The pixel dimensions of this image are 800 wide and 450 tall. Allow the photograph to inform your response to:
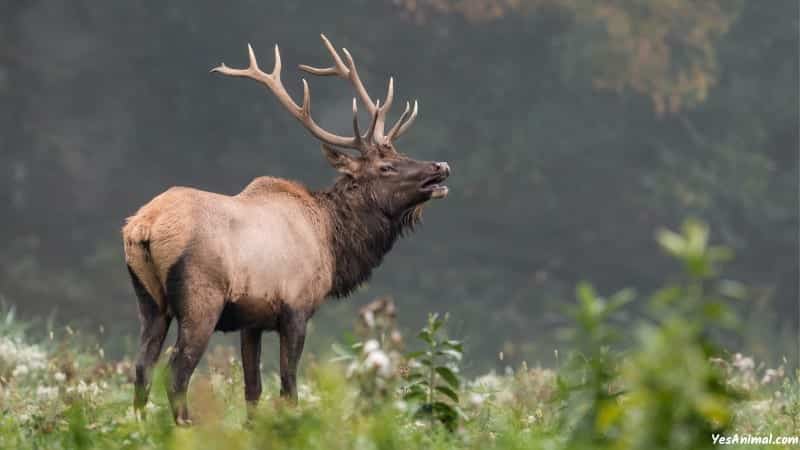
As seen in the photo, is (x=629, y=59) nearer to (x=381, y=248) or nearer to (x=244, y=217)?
(x=381, y=248)

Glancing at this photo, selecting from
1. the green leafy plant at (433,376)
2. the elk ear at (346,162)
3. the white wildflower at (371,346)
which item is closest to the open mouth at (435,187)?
the elk ear at (346,162)

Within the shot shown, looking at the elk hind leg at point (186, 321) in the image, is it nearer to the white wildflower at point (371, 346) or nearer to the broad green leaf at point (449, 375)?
the broad green leaf at point (449, 375)

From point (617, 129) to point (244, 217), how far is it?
12.3m

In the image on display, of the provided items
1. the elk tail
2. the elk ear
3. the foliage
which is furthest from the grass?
the foliage

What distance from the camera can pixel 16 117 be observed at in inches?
646

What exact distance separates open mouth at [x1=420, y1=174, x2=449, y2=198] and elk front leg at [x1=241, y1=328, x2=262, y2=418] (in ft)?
3.96

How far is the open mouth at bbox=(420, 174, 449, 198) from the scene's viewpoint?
7055 millimetres

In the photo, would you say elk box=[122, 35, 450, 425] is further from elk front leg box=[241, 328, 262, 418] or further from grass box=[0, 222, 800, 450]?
grass box=[0, 222, 800, 450]

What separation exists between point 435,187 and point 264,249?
1205 mm

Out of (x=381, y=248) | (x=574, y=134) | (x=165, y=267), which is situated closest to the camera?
(x=165, y=267)

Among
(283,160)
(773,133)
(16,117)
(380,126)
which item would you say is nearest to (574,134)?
(773,133)

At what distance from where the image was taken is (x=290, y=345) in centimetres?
635

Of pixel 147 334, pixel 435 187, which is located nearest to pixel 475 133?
pixel 435 187

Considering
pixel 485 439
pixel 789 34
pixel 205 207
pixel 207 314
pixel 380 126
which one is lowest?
pixel 485 439
